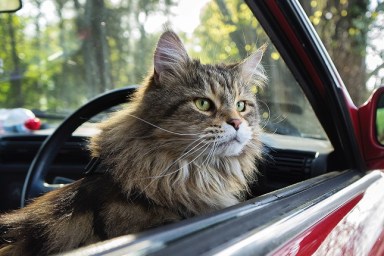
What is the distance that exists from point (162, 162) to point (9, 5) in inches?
54.7

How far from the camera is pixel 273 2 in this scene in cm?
187

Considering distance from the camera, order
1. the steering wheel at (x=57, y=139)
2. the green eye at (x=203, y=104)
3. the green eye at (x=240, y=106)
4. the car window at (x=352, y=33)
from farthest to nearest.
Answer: the car window at (x=352, y=33) < the steering wheel at (x=57, y=139) < the green eye at (x=240, y=106) < the green eye at (x=203, y=104)

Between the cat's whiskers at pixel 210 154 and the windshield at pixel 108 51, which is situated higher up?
the windshield at pixel 108 51

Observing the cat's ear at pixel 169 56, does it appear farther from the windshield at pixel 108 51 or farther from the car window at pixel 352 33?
the car window at pixel 352 33

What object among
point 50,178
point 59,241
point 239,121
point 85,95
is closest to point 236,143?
point 239,121

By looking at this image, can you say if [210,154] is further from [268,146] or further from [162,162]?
[268,146]

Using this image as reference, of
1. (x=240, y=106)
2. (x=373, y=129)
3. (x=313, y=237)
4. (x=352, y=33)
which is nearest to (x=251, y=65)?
(x=240, y=106)

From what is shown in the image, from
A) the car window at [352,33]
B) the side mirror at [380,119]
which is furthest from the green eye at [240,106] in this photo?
the car window at [352,33]

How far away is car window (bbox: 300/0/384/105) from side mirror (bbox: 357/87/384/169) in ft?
23.0

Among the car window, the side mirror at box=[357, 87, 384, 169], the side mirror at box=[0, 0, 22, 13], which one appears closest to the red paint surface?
the side mirror at box=[357, 87, 384, 169]

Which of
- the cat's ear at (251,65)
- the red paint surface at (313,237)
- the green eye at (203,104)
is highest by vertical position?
the cat's ear at (251,65)

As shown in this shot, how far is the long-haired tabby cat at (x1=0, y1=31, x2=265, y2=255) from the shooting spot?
5.32 ft

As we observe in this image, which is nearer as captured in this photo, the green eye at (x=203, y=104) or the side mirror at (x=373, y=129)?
the green eye at (x=203, y=104)

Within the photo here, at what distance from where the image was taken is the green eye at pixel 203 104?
2.04 meters
